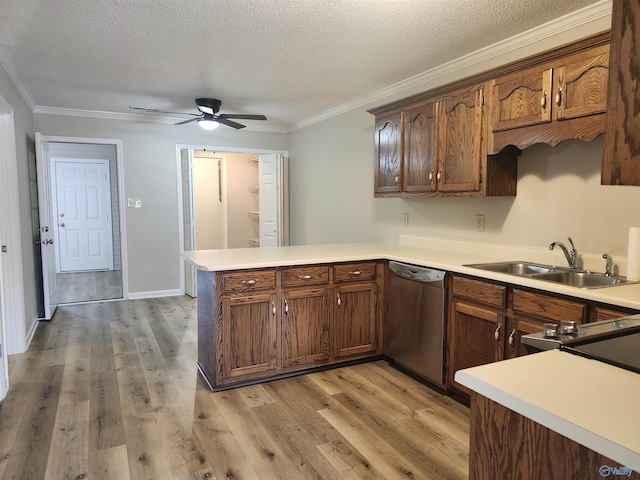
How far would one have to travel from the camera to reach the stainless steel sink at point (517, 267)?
2.73 m

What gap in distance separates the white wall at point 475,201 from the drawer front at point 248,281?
1565mm

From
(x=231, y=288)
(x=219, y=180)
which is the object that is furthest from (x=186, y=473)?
(x=219, y=180)

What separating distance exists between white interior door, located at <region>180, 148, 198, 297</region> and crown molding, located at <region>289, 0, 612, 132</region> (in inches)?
89.3

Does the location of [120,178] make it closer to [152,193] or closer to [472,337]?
[152,193]

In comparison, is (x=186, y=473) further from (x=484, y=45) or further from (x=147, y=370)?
(x=484, y=45)

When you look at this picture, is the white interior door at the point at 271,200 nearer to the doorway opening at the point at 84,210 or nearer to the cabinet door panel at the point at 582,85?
the doorway opening at the point at 84,210

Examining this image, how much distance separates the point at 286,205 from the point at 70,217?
4.35m

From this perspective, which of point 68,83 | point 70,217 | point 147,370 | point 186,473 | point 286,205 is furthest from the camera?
point 70,217

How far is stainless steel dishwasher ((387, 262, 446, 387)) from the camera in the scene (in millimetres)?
2883

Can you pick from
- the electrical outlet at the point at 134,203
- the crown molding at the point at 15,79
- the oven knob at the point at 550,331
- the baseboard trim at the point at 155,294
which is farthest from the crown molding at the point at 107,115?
the oven knob at the point at 550,331

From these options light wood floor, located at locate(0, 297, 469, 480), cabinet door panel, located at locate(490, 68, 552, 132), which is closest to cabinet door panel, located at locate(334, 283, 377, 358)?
light wood floor, located at locate(0, 297, 469, 480)

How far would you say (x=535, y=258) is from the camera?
2902 mm

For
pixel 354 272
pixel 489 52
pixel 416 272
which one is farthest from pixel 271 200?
pixel 489 52

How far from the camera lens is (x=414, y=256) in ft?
10.6
